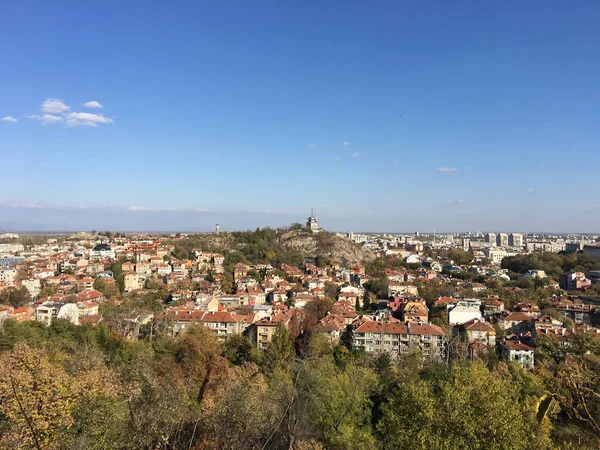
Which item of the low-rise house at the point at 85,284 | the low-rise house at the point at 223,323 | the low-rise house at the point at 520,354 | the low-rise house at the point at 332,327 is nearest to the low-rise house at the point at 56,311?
the low-rise house at the point at 85,284

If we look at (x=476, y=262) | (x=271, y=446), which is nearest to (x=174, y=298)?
(x=271, y=446)

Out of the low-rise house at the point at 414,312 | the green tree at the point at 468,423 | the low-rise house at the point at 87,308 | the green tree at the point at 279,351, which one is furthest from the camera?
the low-rise house at the point at 87,308

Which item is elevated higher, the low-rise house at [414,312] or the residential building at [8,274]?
the low-rise house at [414,312]

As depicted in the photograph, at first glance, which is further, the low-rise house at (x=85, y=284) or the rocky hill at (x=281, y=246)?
the rocky hill at (x=281, y=246)

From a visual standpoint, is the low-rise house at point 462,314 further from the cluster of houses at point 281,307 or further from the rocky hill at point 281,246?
the rocky hill at point 281,246

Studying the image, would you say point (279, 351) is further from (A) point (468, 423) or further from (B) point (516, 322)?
(B) point (516, 322)

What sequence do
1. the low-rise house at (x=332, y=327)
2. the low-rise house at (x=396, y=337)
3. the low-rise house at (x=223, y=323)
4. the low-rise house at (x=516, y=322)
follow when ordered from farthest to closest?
the low-rise house at (x=516, y=322) < the low-rise house at (x=223, y=323) < the low-rise house at (x=332, y=327) < the low-rise house at (x=396, y=337)

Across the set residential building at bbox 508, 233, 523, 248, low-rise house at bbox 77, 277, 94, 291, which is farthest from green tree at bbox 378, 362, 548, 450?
residential building at bbox 508, 233, 523, 248

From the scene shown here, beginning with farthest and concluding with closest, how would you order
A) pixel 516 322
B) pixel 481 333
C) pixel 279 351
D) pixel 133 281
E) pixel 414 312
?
pixel 133 281
pixel 414 312
pixel 516 322
pixel 481 333
pixel 279 351

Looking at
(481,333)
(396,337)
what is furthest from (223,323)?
(481,333)
